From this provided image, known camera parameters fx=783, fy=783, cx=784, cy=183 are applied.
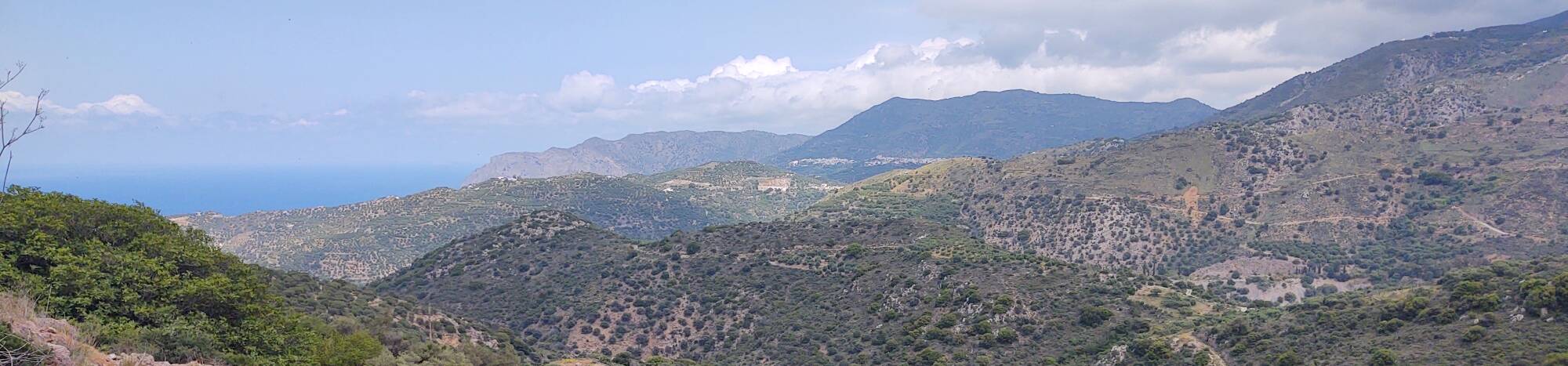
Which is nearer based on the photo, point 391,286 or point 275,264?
point 391,286

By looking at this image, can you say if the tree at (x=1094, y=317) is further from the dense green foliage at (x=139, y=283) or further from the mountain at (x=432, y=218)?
the mountain at (x=432, y=218)

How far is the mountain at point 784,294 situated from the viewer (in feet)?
151

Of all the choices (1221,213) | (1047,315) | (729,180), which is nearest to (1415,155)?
(1221,213)

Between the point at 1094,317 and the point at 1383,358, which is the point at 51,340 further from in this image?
the point at 1094,317

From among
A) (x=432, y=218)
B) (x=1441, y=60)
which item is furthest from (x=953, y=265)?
(x=1441, y=60)

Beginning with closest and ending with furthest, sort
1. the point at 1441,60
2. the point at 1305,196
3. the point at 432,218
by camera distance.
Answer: the point at 1305,196
the point at 432,218
the point at 1441,60

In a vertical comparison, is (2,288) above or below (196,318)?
above

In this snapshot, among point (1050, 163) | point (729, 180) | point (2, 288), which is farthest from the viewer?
point (729, 180)

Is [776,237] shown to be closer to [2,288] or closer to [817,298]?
[817,298]

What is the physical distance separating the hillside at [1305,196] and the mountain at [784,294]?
25.2 meters

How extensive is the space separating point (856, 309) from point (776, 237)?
2154 cm

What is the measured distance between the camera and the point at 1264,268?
7881 centimetres

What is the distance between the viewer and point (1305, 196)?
8856 centimetres

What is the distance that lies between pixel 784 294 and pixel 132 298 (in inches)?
1749
